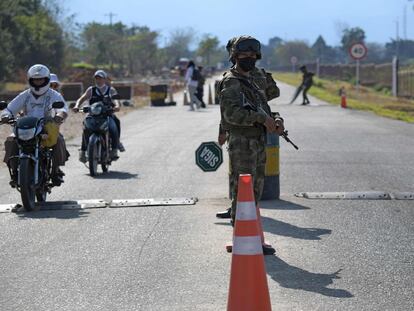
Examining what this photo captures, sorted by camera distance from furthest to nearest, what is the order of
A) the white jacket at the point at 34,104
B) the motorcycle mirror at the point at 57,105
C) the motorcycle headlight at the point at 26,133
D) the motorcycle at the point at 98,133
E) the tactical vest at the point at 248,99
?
the motorcycle at the point at 98,133 < the white jacket at the point at 34,104 < the motorcycle mirror at the point at 57,105 < the motorcycle headlight at the point at 26,133 < the tactical vest at the point at 248,99

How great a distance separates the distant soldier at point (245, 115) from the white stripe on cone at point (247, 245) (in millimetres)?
2011

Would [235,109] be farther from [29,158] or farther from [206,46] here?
[206,46]

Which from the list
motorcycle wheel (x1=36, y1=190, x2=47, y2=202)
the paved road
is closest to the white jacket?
motorcycle wheel (x1=36, y1=190, x2=47, y2=202)

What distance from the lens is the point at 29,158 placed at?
11.4 meters

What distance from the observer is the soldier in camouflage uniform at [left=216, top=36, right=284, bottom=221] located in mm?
8188

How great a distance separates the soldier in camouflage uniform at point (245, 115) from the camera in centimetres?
819

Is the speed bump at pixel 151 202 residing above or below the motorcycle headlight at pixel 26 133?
below

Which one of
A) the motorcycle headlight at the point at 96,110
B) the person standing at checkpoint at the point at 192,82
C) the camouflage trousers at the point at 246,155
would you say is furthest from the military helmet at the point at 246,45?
the person standing at checkpoint at the point at 192,82

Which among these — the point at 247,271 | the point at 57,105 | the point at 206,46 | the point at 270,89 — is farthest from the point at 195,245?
the point at 206,46

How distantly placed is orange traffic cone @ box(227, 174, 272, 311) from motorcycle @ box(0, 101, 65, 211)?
531 centimetres

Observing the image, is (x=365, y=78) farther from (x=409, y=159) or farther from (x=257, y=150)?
(x=257, y=150)

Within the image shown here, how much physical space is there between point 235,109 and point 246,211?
1.87 metres

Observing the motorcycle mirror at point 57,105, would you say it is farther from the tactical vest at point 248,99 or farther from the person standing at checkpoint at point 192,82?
the person standing at checkpoint at point 192,82

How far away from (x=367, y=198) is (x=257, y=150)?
3938 millimetres
